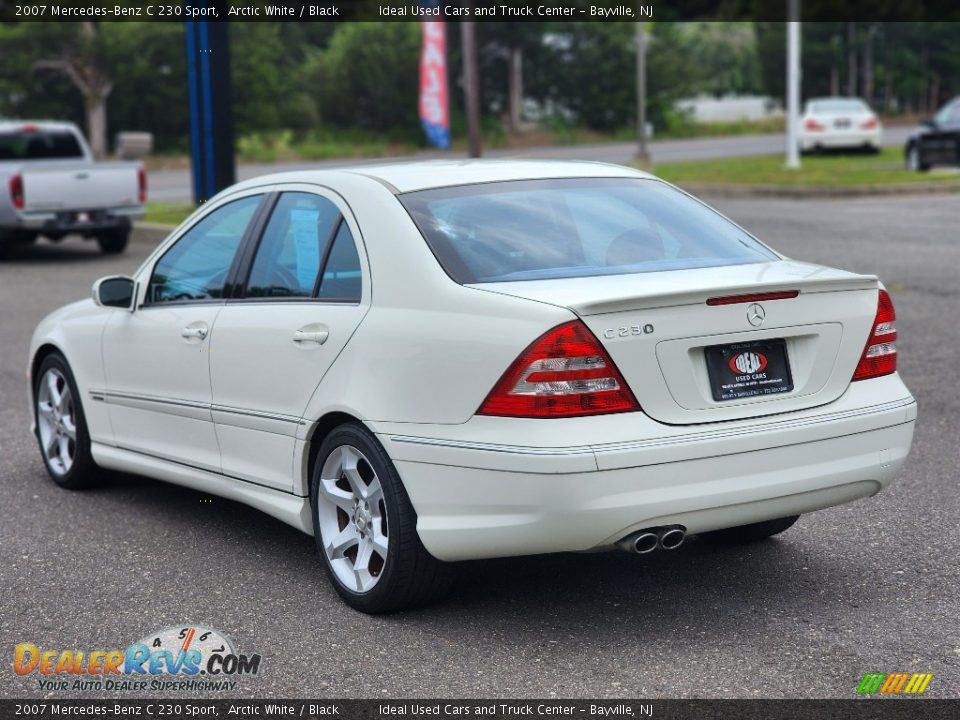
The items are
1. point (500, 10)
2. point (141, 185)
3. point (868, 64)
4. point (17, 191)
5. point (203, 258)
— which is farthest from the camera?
point (868, 64)

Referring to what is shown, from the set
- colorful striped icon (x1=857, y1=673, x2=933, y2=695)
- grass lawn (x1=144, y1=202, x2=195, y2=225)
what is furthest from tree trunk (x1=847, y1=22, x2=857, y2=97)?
colorful striped icon (x1=857, y1=673, x2=933, y2=695)

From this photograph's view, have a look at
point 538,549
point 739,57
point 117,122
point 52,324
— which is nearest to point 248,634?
point 538,549

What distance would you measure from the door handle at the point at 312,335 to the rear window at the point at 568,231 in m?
0.49

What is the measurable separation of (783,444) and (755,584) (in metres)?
0.78

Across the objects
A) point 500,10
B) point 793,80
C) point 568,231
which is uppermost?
point 500,10

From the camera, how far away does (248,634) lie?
4.60 m

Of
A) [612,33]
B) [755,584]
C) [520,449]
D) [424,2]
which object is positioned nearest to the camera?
[520,449]

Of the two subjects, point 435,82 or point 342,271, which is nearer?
point 342,271

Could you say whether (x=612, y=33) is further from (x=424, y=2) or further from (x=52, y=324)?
(x=52, y=324)

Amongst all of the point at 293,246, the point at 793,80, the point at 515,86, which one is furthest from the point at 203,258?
the point at 515,86

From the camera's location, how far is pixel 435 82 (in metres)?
32.3

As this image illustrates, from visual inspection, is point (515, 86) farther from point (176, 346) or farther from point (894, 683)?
point (894, 683)

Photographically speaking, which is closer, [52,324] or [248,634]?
[248,634]

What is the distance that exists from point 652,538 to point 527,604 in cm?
Answer: 68
